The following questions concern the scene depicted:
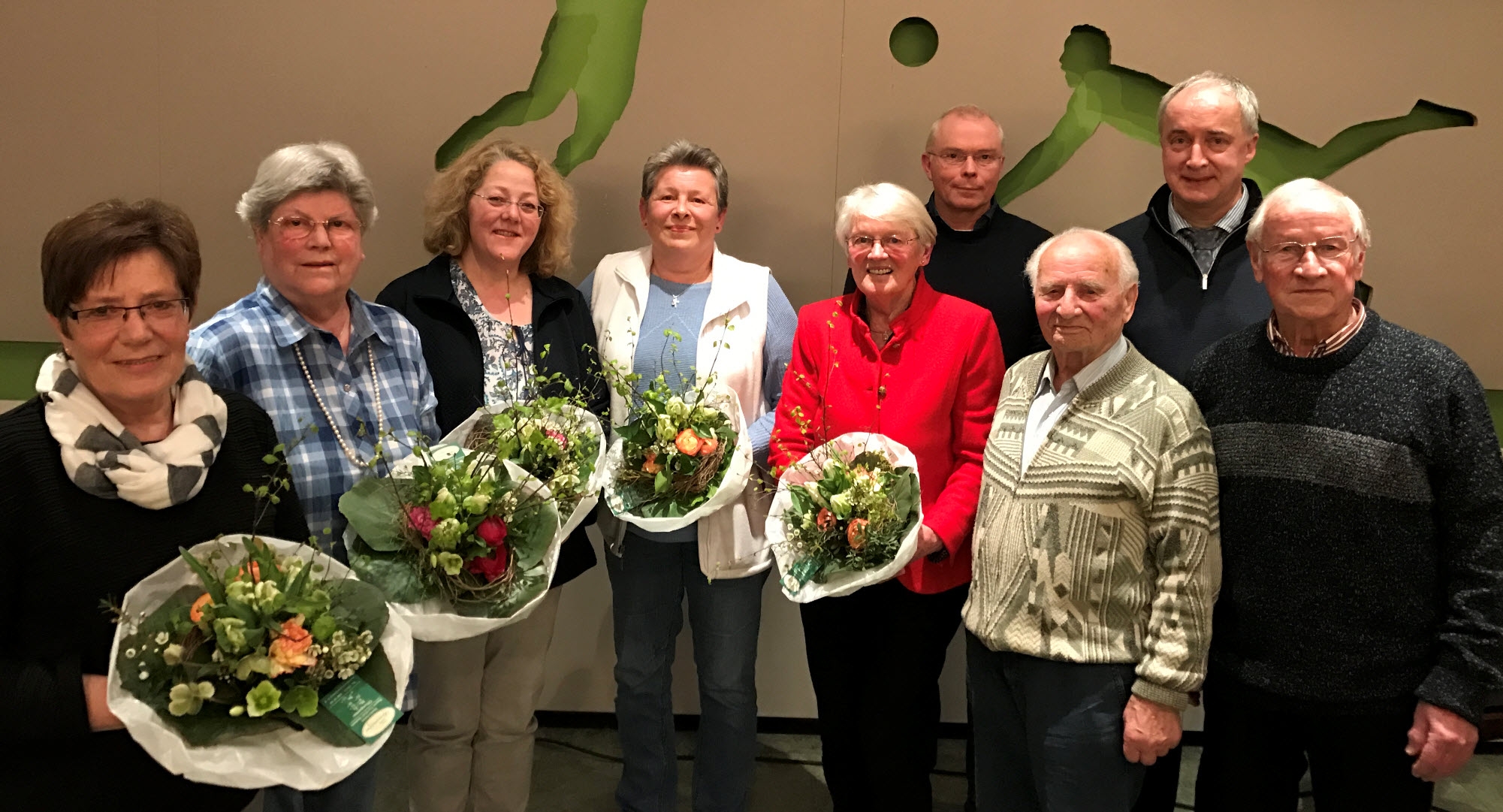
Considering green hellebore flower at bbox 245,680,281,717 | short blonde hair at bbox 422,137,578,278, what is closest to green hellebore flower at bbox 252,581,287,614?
green hellebore flower at bbox 245,680,281,717

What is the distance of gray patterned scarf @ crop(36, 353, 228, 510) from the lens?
1732mm

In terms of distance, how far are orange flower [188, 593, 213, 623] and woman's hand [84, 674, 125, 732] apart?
0.20 meters

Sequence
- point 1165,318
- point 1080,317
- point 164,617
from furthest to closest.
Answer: point 1165,318, point 1080,317, point 164,617

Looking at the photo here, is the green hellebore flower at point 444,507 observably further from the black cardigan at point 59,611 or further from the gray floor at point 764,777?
the gray floor at point 764,777

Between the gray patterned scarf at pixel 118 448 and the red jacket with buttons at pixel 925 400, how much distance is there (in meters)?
1.32

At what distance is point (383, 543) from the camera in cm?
203

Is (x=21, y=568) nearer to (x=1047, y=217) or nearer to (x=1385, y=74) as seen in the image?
(x=1047, y=217)

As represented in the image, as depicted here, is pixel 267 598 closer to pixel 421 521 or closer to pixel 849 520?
pixel 421 521

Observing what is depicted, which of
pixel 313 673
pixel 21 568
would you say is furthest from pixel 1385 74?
pixel 21 568

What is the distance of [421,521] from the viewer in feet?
6.62

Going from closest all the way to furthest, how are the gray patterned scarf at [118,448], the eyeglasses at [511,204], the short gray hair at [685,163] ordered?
1. the gray patterned scarf at [118,448]
2. the eyeglasses at [511,204]
3. the short gray hair at [685,163]

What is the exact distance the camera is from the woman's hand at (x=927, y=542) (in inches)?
96.0

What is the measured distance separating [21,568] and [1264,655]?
2.32m

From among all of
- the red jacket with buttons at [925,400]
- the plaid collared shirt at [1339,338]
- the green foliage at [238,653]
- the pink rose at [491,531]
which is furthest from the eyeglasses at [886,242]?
the green foliage at [238,653]
